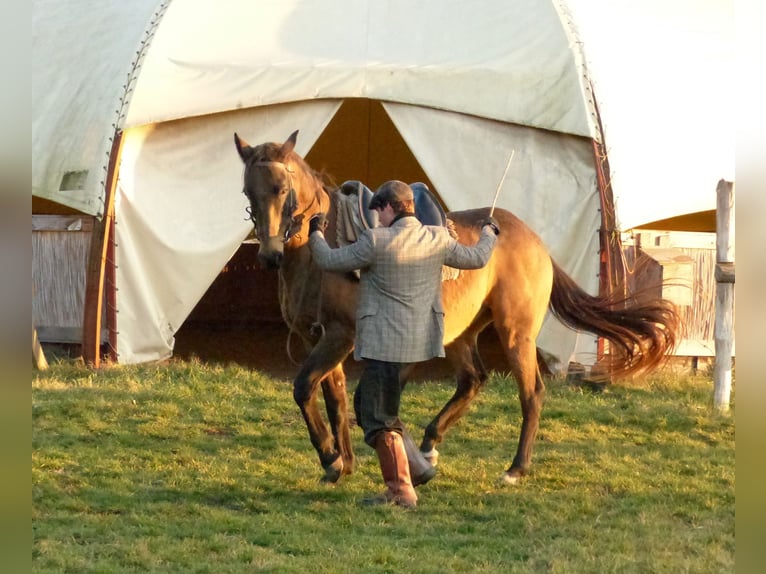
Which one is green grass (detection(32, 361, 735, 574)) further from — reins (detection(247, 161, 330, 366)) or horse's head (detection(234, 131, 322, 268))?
horse's head (detection(234, 131, 322, 268))

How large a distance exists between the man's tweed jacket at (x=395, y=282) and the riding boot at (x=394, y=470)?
0.47 meters

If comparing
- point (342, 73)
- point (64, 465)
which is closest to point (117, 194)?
point (342, 73)

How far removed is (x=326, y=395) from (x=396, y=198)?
5.13ft

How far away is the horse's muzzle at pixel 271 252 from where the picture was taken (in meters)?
6.15

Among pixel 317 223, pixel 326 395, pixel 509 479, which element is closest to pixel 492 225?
pixel 317 223

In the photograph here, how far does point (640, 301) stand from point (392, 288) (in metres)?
2.42

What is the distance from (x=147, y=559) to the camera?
210 inches

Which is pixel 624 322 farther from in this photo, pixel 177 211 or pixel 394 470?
pixel 177 211

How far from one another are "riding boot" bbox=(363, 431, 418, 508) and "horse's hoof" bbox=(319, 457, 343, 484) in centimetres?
53

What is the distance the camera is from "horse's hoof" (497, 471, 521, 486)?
23.2 ft

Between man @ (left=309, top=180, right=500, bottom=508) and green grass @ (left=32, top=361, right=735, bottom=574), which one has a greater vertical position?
man @ (left=309, top=180, right=500, bottom=508)

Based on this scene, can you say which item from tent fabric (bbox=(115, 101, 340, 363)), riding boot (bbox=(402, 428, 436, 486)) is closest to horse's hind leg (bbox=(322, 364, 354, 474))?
riding boot (bbox=(402, 428, 436, 486))
